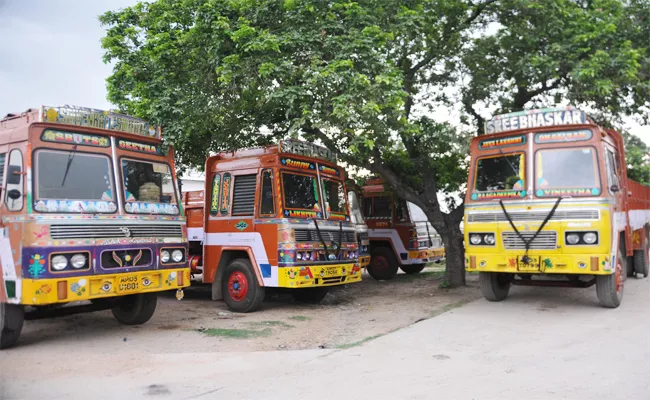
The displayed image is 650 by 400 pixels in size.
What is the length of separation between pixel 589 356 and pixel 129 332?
618cm

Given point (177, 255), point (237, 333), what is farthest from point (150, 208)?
point (237, 333)

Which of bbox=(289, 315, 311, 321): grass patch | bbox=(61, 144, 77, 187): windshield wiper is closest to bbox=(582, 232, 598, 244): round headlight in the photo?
bbox=(289, 315, 311, 321): grass patch

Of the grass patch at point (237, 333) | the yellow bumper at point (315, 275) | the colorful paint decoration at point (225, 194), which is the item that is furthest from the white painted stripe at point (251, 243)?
the grass patch at point (237, 333)

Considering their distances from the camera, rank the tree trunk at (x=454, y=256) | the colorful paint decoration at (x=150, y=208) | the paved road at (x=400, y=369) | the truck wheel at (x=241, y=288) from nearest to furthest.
Answer: the paved road at (x=400, y=369) → the colorful paint decoration at (x=150, y=208) → the truck wheel at (x=241, y=288) → the tree trunk at (x=454, y=256)

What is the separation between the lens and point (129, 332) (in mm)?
8383

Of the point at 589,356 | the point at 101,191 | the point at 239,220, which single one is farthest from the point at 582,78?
the point at 101,191

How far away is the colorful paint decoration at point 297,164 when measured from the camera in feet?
33.3

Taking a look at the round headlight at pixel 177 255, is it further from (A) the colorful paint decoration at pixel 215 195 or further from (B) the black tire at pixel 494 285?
(B) the black tire at pixel 494 285

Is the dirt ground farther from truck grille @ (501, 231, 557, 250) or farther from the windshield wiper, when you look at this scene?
the windshield wiper

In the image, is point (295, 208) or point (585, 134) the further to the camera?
point (295, 208)

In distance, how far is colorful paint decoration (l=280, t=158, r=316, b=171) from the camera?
399 inches

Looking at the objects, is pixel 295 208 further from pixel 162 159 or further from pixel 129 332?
pixel 129 332

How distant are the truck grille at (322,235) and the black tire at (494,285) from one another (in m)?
2.54

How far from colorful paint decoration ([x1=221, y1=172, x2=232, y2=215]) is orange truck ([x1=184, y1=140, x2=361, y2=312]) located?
0.04ft
